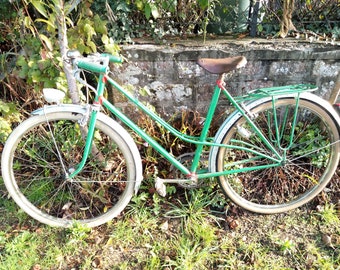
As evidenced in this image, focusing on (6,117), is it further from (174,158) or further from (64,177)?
(174,158)

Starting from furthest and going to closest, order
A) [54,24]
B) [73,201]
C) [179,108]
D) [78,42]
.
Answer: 1. [179,108]
2. [73,201]
3. [78,42]
4. [54,24]

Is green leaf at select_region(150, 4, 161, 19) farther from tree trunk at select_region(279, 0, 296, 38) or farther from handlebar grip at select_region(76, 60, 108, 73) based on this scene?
tree trunk at select_region(279, 0, 296, 38)

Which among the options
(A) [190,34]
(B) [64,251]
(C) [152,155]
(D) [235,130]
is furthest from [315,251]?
(A) [190,34]

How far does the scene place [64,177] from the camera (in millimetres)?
Result: 2623

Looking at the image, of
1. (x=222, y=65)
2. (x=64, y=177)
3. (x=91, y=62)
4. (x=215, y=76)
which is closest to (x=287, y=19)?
(x=215, y=76)

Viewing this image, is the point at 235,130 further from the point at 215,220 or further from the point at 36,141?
the point at 36,141

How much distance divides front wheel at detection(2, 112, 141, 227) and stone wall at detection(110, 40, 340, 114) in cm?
64

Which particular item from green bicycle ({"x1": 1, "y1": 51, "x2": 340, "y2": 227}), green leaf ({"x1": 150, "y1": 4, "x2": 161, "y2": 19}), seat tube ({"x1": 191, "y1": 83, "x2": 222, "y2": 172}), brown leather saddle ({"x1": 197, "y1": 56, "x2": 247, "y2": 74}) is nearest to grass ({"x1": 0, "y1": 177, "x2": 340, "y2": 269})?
green bicycle ({"x1": 1, "y1": 51, "x2": 340, "y2": 227})

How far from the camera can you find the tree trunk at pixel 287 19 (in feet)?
9.59

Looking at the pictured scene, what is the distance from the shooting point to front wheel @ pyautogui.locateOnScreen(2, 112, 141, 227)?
8.77ft

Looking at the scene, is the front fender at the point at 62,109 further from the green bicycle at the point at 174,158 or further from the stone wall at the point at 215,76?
the stone wall at the point at 215,76

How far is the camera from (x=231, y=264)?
243 cm

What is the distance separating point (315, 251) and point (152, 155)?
5.06 ft

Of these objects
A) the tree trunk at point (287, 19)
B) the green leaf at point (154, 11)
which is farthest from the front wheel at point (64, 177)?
the tree trunk at point (287, 19)
